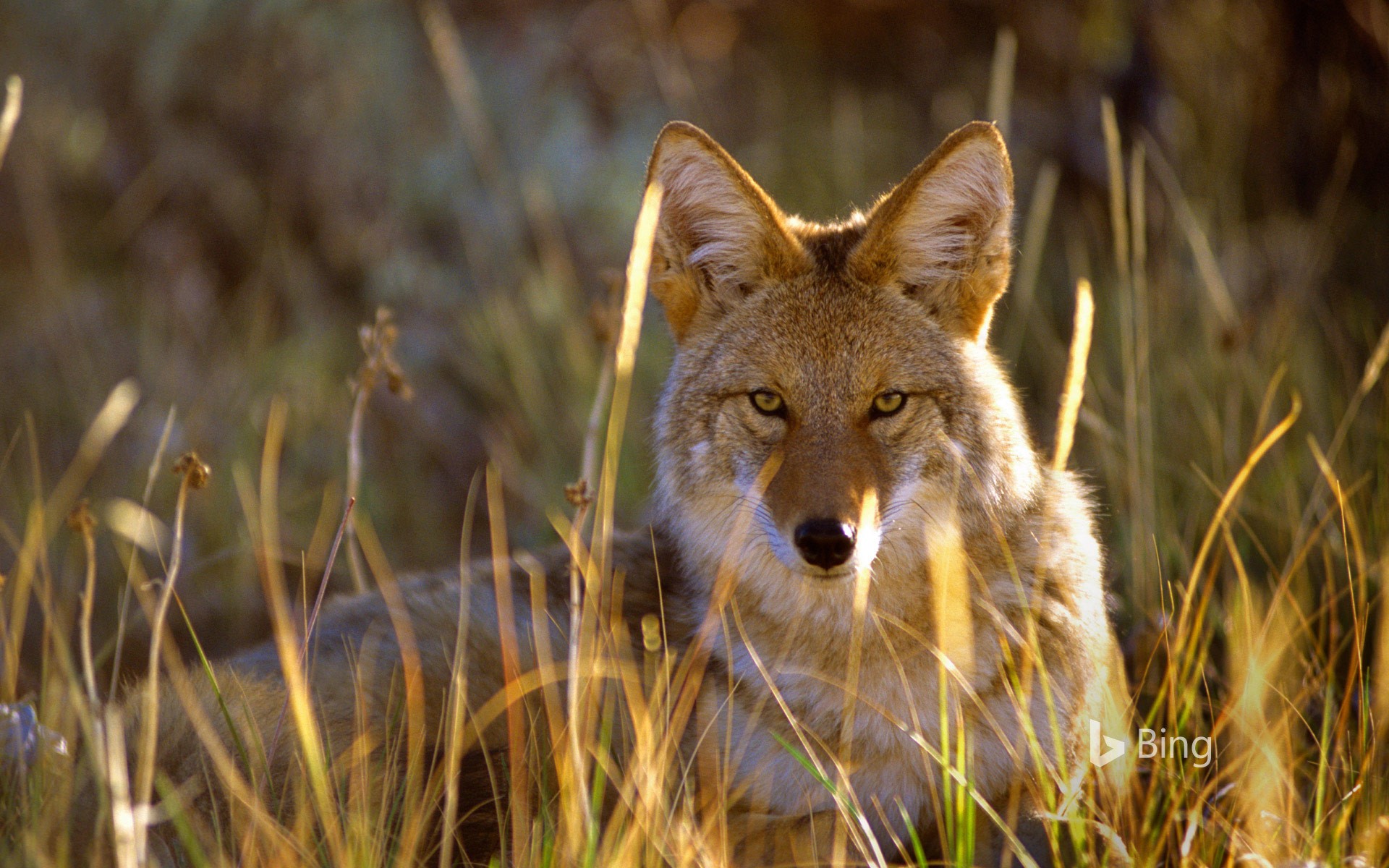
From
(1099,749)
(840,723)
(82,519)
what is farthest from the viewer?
(840,723)

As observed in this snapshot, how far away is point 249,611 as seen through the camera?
208 inches

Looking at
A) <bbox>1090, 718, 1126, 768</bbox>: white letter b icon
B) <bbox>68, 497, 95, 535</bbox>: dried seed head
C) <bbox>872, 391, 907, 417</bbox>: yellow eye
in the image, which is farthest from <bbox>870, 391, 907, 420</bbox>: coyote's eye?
<bbox>68, 497, 95, 535</bbox>: dried seed head

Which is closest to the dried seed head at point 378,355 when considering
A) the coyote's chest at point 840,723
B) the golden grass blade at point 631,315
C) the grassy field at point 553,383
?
the grassy field at point 553,383

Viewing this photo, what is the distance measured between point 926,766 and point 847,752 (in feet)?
0.63

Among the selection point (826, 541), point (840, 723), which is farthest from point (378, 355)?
point (840, 723)

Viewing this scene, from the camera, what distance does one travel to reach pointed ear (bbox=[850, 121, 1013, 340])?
306cm

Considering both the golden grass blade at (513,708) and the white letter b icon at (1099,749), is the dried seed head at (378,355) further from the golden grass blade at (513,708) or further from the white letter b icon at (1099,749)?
the white letter b icon at (1099,749)

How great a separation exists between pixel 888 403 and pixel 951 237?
58 centimetres

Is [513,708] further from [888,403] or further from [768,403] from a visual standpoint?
[888,403]

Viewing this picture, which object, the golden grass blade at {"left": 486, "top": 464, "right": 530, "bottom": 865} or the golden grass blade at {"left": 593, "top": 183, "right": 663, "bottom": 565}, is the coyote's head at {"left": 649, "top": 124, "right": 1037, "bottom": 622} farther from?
the golden grass blade at {"left": 486, "top": 464, "right": 530, "bottom": 865}

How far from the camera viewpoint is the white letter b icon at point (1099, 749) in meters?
2.69

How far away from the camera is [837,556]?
2.64 meters

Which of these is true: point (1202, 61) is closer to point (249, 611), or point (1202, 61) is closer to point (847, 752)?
point (847, 752)

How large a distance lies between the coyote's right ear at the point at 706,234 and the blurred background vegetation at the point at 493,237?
142 cm
